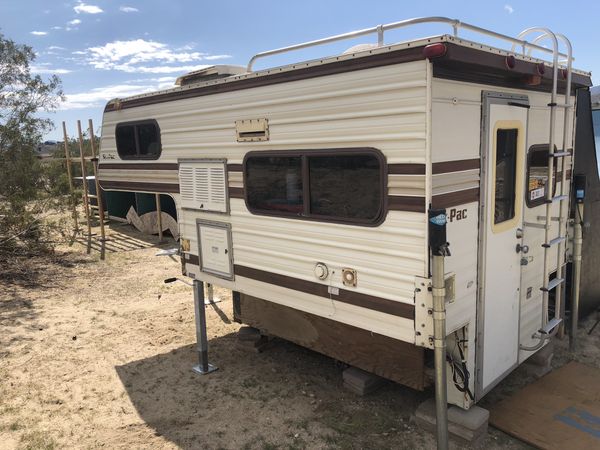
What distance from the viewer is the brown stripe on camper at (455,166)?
10.8 feet

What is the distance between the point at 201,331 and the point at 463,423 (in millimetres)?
2617

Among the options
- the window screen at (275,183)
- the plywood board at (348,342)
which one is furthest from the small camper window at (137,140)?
the plywood board at (348,342)

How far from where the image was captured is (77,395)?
190 inches

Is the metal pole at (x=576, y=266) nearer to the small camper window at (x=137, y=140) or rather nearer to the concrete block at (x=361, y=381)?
the concrete block at (x=361, y=381)

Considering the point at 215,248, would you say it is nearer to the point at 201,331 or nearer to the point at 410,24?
the point at 201,331

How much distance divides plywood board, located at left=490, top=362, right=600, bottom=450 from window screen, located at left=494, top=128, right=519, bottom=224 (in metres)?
1.62

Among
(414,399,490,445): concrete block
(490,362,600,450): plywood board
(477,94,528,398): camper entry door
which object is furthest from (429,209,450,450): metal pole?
(490,362,600,450): plywood board

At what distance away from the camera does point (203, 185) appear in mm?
5008

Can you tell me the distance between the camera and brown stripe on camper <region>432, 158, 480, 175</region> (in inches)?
129

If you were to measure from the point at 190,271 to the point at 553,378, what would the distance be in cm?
374

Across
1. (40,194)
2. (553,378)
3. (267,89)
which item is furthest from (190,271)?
(40,194)

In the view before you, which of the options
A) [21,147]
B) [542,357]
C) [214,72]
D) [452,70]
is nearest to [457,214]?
[452,70]

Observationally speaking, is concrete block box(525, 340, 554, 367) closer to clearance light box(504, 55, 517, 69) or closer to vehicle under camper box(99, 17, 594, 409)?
vehicle under camper box(99, 17, 594, 409)

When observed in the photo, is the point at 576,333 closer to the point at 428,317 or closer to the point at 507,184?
the point at 507,184
